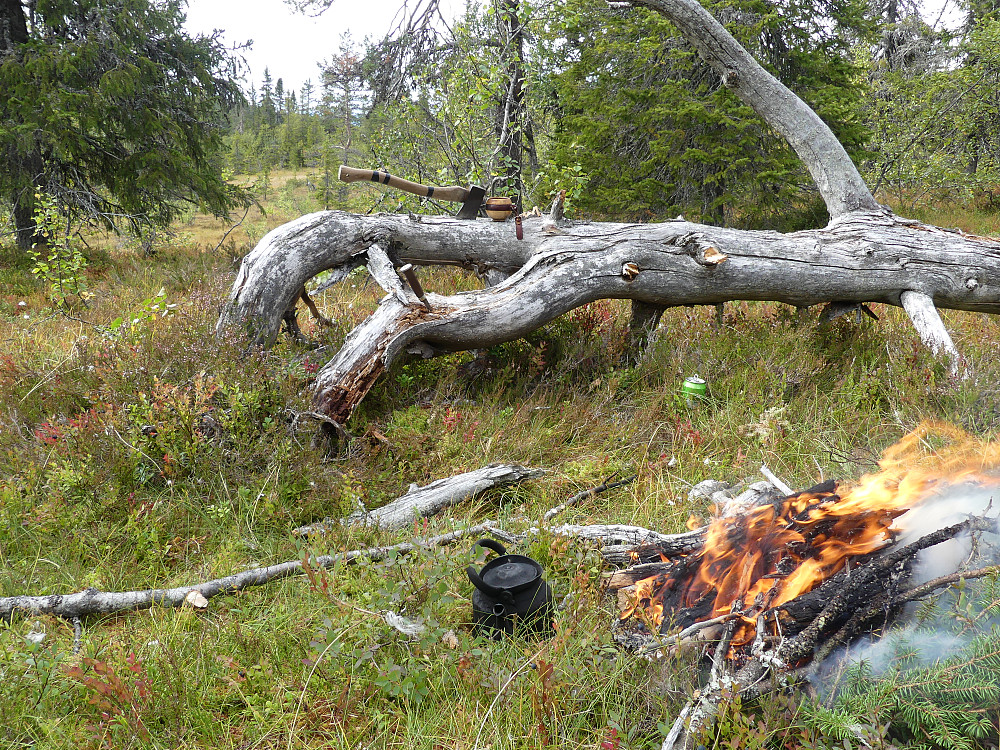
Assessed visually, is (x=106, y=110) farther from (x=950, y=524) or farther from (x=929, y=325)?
(x=950, y=524)

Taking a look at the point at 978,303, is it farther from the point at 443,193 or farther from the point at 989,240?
the point at 443,193

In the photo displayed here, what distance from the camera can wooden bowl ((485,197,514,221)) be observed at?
517cm

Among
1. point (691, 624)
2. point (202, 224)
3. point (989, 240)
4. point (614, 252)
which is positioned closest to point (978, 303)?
point (989, 240)

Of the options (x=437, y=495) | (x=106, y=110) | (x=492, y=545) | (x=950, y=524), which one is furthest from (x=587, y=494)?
(x=106, y=110)

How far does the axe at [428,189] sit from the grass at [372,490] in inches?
48.8

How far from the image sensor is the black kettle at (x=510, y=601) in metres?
2.54

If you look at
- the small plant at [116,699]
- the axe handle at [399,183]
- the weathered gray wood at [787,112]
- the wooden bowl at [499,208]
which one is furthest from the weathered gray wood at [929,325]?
the small plant at [116,699]

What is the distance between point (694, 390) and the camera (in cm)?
463

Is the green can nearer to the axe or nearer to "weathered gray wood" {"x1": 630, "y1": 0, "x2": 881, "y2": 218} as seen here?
the axe

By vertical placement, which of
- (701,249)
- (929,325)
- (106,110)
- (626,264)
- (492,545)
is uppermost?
(106,110)

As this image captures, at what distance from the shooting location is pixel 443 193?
4883 mm

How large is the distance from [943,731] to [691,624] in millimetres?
836

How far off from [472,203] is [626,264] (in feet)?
4.66

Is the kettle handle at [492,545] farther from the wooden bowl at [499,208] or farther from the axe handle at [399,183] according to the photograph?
the wooden bowl at [499,208]
